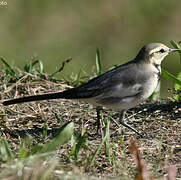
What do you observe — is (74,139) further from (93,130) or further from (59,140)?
(93,130)

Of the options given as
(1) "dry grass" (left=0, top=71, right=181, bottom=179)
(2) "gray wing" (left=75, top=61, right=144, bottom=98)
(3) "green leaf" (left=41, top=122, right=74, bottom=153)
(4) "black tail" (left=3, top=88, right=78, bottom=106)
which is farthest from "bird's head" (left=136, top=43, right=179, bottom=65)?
(3) "green leaf" (left=41, top=122, right=74, bottom=153)

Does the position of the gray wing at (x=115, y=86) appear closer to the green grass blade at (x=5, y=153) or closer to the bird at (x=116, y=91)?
the bird at (x=116, y=91)

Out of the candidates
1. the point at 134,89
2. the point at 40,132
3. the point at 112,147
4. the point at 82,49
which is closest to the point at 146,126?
the point at 134,89

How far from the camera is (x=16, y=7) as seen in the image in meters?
12.9

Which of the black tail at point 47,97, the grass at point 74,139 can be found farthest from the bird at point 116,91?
the grass at point 74,139

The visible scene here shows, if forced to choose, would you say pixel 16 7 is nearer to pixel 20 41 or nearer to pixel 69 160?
pixel 20 41

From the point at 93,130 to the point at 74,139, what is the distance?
3.14ft

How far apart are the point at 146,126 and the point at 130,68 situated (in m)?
0.75

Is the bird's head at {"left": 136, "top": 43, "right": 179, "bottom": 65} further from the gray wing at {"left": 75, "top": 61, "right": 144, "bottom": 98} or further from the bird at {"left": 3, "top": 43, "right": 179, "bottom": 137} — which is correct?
the gray wing at {"left": 75, "top": 61, "right": 144, "bottom": 98}

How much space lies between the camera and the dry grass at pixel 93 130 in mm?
4770

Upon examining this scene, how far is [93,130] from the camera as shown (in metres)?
6.01

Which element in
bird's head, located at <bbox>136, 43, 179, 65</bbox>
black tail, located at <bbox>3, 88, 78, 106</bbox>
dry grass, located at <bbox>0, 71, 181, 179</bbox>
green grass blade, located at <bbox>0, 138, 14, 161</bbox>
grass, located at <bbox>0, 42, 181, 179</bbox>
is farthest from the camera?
bird's head, located at <bbox>136, 43, 179, 65</bbox>

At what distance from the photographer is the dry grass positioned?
4.77 m

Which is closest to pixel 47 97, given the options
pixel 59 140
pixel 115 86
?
pixel 115 86
